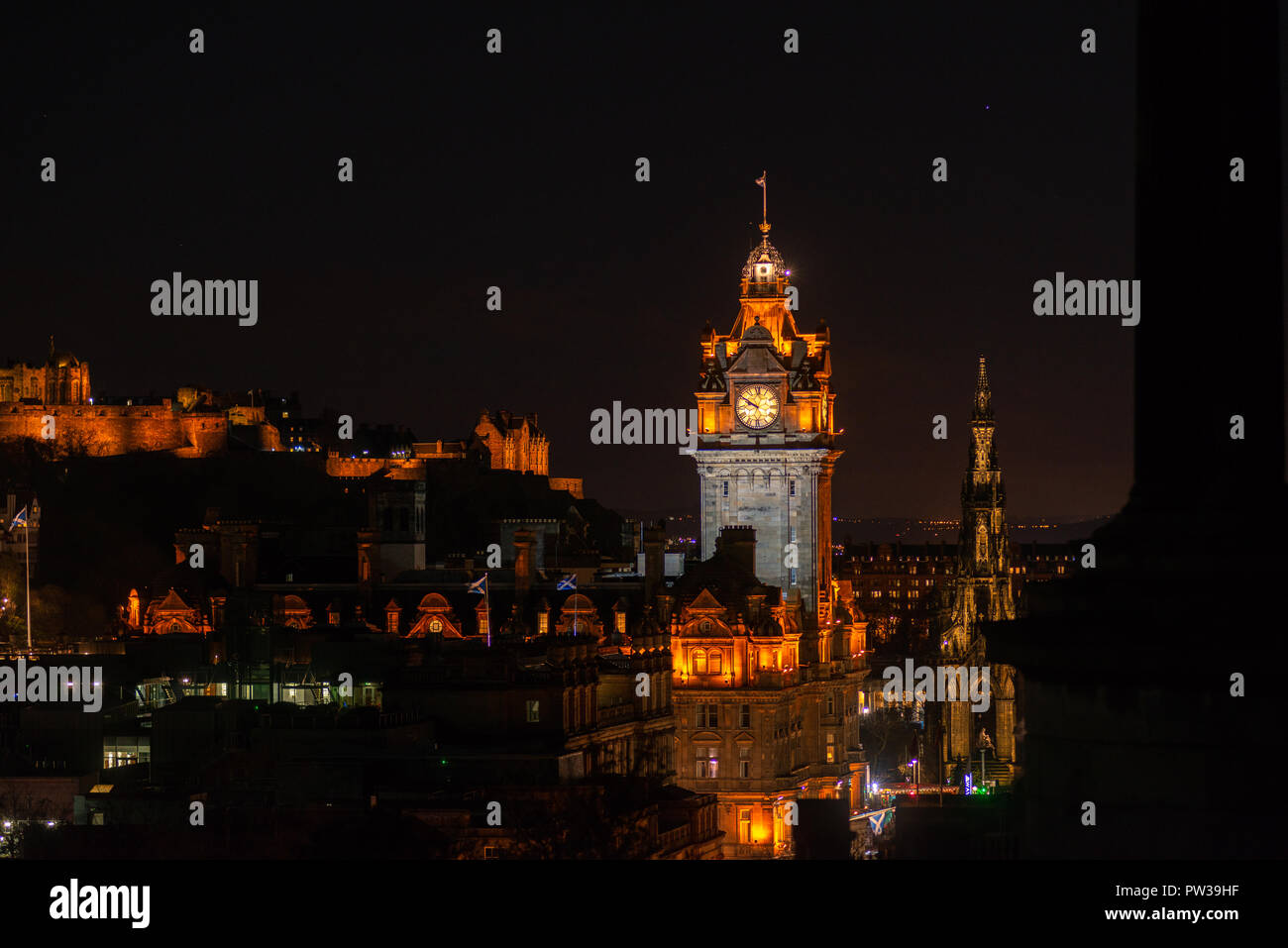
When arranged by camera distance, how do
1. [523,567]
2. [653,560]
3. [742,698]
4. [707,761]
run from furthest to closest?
1. [523,567]
2. [653,560]
3. [742,698]
4. [707,761]

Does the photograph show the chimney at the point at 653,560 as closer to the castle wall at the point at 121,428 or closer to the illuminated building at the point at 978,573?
the illuminated building at the point at 978,573

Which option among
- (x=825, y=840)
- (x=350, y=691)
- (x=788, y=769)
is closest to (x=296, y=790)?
(x=350, y=691)

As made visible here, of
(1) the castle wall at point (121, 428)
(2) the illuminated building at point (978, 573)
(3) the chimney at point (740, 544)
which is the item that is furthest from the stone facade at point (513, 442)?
(3) the chimney at point (740, 544)

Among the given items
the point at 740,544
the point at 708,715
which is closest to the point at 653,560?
the point at 740,544

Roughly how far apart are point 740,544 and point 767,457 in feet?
14.7

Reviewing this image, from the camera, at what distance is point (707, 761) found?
218 ft

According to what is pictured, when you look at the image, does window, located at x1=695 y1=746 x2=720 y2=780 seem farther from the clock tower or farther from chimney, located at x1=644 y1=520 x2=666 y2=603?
the clock tower

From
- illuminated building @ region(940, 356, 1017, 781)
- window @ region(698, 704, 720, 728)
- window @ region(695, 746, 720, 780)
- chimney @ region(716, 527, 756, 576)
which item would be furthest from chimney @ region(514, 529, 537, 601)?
illuminated building @ region(940, 356, 1017, 781)

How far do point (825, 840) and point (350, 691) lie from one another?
30.2 m

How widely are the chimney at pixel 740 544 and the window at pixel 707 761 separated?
6374 millimetres

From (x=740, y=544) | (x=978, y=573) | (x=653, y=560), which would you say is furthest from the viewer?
(x=978, y=573)

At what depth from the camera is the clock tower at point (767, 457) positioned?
7525cm

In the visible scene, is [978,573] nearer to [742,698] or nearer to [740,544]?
[740,544]
